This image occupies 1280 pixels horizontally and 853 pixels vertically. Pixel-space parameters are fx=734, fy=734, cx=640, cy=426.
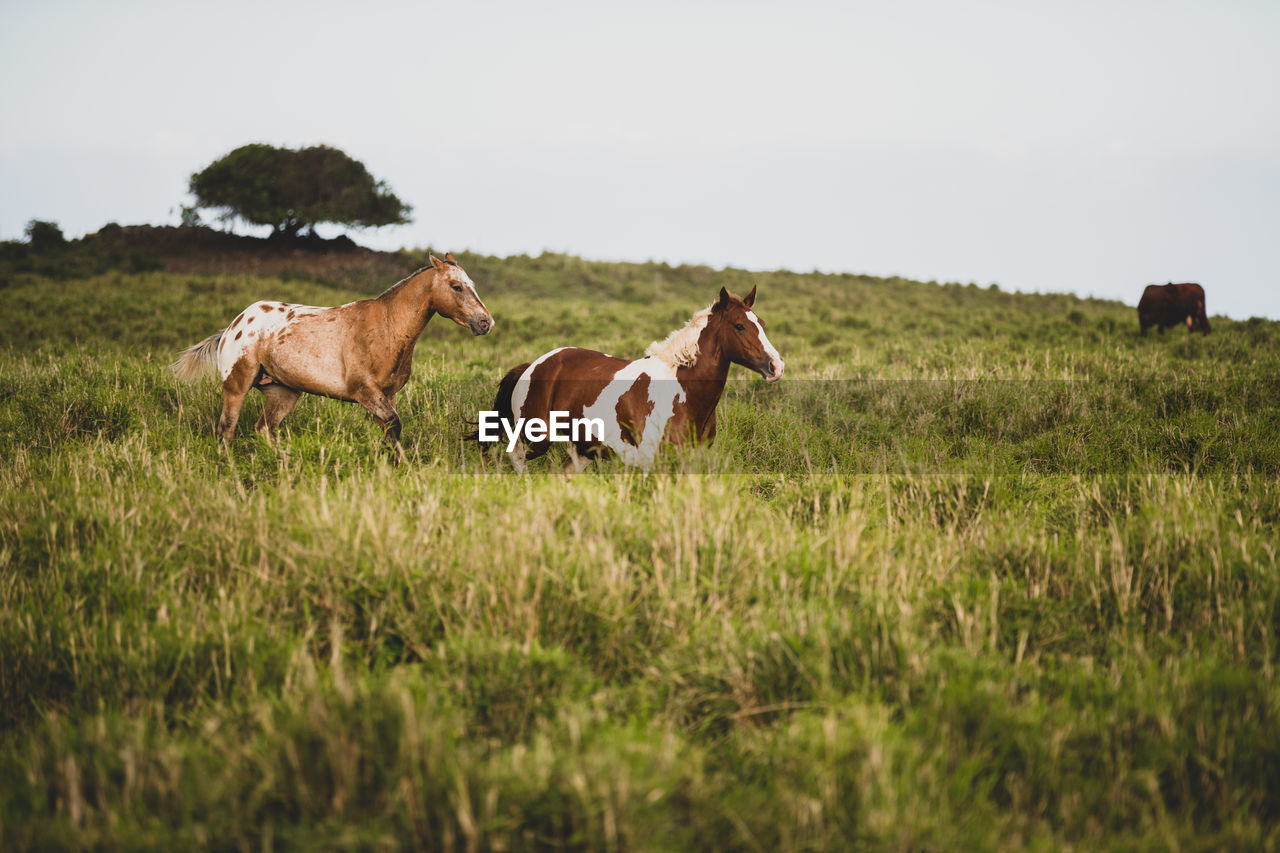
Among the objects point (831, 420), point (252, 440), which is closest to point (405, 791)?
point (252, 440)

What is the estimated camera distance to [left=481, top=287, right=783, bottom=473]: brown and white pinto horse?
521 cm

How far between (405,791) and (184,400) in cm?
775

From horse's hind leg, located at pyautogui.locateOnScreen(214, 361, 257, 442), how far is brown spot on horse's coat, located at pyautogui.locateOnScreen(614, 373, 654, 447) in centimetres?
330

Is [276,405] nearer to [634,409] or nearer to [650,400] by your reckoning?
[634,409]

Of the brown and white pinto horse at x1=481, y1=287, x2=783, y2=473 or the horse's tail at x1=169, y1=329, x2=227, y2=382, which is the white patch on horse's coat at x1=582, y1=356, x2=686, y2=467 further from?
the horse's tail at x1=169, y1=329, x2=227, y2=382

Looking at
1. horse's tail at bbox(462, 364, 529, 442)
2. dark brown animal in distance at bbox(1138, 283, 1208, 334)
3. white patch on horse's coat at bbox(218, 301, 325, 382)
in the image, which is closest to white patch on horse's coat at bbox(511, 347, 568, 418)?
horse's tail at bbox(462, 364, 529, 442)

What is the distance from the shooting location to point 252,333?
245 inches

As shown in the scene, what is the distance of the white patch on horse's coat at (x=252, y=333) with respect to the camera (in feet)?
20.4

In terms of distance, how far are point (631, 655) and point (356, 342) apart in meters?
4.15

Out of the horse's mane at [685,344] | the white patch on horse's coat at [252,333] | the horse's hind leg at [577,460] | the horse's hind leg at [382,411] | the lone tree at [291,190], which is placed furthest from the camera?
the lone tree at [291,190]

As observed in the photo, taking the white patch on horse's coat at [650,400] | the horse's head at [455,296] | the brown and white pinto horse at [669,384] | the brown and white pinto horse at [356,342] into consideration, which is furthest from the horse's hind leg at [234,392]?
the white patch on horse's coat at [650,400]

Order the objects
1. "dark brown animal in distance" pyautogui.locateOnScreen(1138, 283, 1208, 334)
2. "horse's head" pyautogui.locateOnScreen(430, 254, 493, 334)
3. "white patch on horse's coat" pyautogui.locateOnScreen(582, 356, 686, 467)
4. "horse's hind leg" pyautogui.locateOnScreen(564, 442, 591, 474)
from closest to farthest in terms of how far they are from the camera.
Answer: "white patch on horse's coat" pyautogui.locateOnScreen(582, 356, 686, 467), "horse's hind leg" pyautogui.locateOnScreen(564, 442, 591, 474), "horse's head" pyautogui.locateOnScreen(430, 254, 493, 334), "dark brown animal in distance" pyautogui.locateOnScreen(1138, 283, 1208, 334)

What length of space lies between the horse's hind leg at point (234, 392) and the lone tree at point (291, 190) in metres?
32.5

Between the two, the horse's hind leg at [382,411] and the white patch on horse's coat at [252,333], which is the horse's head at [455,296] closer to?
the horse's hind leg at [382,411]
